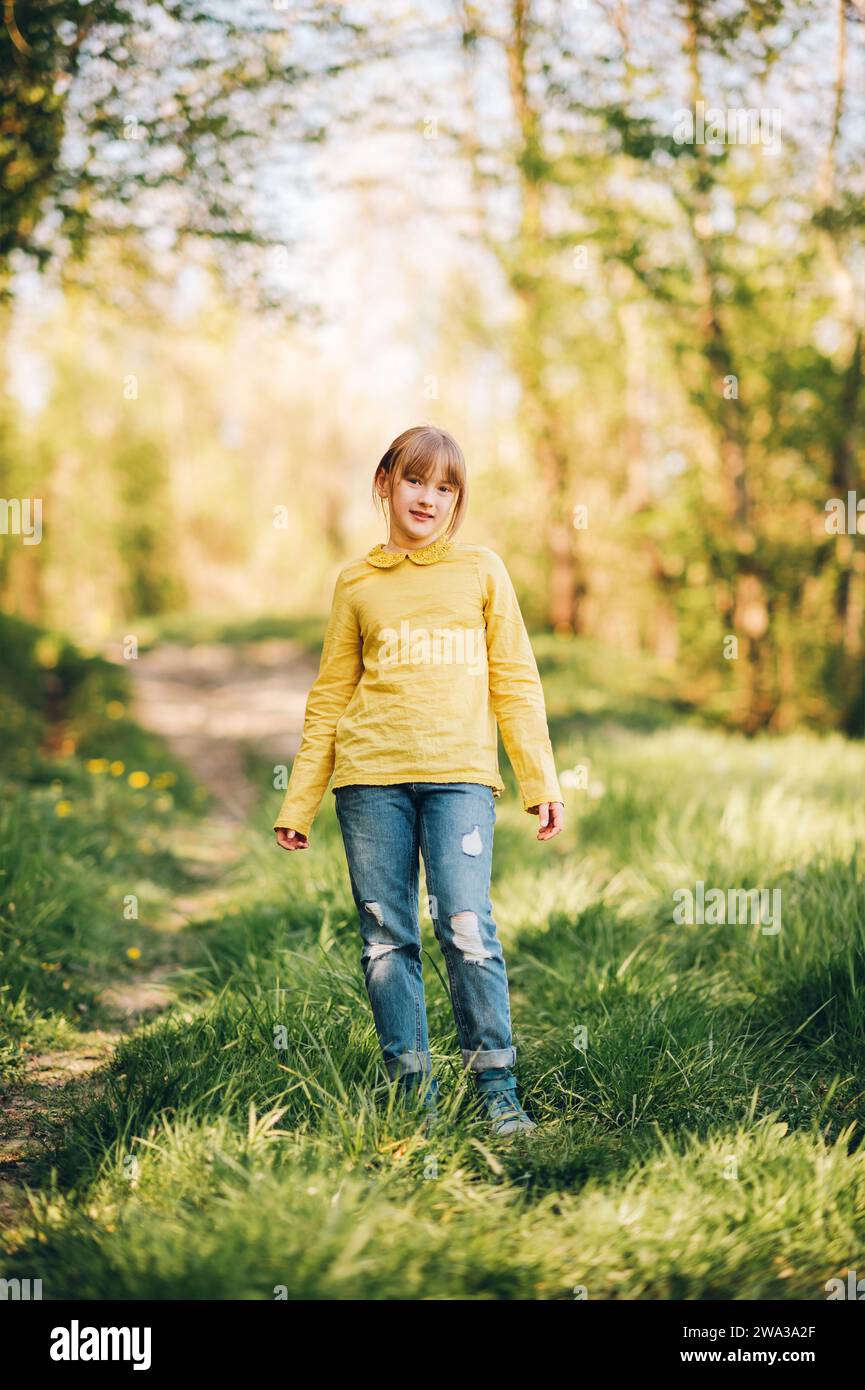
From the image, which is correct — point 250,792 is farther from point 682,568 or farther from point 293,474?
point 293,474

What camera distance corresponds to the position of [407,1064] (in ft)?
8.32

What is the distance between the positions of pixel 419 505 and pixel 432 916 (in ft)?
3.25

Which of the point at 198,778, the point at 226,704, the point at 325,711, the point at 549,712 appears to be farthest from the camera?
the point at 226,704

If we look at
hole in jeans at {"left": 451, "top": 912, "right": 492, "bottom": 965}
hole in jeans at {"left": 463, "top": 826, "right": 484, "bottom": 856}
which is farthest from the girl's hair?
hole in jeans at {"left": 451, "top": 912, "right": 492, "bottom": 965}

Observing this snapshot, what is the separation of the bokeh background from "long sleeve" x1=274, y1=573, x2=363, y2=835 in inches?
23.1

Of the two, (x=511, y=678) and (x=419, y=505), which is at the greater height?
(x=419, y=505)

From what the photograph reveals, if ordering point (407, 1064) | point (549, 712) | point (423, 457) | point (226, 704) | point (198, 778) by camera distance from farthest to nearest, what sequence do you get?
point (226, 704) < point (549, 712) < point (198, 778) < point (423, 457) < point (407, 1064)

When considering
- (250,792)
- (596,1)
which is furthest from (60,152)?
(250,792)

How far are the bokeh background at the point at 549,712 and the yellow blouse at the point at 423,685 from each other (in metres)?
0.70

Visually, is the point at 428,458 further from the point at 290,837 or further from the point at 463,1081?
the point at 463,1081

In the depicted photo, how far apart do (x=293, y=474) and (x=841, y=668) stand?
12981mm

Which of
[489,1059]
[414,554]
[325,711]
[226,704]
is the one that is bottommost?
[489,1059]

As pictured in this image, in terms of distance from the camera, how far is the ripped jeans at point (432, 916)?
2.56 meters

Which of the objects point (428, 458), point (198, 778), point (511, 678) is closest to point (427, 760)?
point (511, 678)
